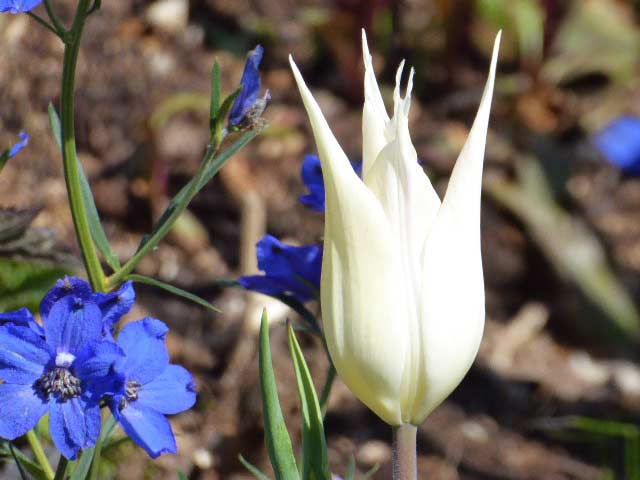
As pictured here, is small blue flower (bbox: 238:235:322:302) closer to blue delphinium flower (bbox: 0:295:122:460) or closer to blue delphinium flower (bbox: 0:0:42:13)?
blue delphinium flower (bbox: 0:295:122:460)

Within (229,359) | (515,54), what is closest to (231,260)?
(229,359)

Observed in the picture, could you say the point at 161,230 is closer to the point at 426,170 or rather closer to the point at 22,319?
the point at 22,319

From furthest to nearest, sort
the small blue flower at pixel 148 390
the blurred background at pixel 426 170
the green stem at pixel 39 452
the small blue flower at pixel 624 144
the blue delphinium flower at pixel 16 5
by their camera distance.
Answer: the small blue flower at pixel 624 144 → the blurred background at pixel 426 170 → the green stem at pixel 39 452 → the small blue flower at pixel 148 390 → the blue delphinium flower at pixel 16 5

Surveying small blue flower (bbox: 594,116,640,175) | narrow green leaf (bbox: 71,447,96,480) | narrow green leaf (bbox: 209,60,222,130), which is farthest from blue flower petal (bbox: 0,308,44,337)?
small blue flower (bbox: 594,116,640,175)

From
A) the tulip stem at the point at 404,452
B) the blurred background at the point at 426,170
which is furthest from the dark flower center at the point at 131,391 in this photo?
the blurred background at the point at 426,170

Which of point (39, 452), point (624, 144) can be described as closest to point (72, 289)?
point (39, 452)

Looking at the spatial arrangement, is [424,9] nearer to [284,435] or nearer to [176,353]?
[176,353]

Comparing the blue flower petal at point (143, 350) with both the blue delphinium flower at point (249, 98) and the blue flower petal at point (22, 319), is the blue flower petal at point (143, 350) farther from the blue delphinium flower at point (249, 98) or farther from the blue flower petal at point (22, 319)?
the blue delphinium flower at point (249, 98)
